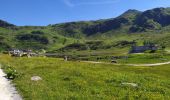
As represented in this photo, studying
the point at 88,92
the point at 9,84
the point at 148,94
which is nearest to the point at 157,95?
the point at 148,94

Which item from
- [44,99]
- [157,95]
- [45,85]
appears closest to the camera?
[44,99]

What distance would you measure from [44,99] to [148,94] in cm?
904

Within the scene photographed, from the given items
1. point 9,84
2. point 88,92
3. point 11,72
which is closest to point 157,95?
point 88,92

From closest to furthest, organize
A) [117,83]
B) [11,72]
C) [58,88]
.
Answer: [58,88]
[117,83]
[11,72]

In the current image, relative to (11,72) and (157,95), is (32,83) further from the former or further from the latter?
(157,95)

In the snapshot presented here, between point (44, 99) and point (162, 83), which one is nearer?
point (44, 99)

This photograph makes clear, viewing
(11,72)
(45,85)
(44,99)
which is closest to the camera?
(44,99)

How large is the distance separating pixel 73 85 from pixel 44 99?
7.97 metres

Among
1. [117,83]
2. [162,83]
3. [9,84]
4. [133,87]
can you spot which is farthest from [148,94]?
[9,84]

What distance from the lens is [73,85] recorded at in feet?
113

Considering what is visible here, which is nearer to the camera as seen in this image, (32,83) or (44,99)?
(44,99)

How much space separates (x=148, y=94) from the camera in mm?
29828

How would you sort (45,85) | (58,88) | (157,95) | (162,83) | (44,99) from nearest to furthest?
→ (44,99) → (157,95) → (58,88) → (45,85) → (162,83)

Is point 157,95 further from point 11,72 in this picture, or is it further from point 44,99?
point 11,72
